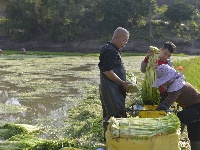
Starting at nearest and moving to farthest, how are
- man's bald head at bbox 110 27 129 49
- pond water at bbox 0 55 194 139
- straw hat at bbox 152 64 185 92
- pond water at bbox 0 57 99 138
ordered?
straw hat at bbox 152 64 185 92 < man's bald head at bbox 110 27 129 49 < pond water at bbox 0 55 194 139 < pond water at bbox 0 57 99 138

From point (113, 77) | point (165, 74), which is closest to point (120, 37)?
point (113, 77)

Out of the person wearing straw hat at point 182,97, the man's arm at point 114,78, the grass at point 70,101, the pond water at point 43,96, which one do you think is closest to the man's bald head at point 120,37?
the man's arm at point 114,78

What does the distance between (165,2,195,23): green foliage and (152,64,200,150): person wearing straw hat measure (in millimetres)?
43032

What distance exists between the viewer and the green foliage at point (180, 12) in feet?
154

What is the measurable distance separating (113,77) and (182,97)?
39.2 inches

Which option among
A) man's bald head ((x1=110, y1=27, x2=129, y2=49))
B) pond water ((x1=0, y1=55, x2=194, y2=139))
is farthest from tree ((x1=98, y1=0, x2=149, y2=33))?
man's bald head ((x1=110, y1=27, x2=129, y2=49))

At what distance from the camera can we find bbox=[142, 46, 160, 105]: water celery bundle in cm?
653

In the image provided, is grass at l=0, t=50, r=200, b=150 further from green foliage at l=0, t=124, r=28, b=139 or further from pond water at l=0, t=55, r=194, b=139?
green foliage at l=0, t=124, r=28, b=139

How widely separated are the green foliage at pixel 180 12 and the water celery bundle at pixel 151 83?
4166 centimetres

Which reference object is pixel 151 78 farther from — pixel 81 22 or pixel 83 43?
pixel 81 22

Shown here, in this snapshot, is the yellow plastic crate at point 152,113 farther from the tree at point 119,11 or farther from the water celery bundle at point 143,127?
the tree at point 119,11

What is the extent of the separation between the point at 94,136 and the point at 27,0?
44.3m

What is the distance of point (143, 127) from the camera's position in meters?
4.38

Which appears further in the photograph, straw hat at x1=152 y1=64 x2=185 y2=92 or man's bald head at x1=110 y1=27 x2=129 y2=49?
man's bald head at x1=110 y1=27 x2=129 y2=49
